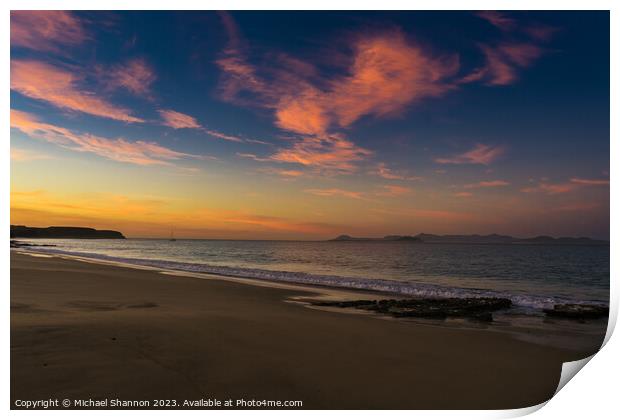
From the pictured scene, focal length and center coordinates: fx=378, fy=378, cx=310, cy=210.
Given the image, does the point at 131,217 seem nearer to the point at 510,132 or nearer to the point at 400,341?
the point at 400,341

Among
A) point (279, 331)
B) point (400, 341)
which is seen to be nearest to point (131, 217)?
point (279, 331)

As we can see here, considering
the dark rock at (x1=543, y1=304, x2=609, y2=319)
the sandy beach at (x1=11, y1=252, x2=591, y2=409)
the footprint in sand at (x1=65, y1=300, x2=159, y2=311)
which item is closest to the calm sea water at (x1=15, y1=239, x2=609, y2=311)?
the dark rock at (x1=543, y1=304, x2=609, y2=319)

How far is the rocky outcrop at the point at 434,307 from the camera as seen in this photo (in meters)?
8.54

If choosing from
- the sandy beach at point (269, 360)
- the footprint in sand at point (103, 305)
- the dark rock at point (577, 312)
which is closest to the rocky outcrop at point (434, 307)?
the dark rock at point (577, 312)

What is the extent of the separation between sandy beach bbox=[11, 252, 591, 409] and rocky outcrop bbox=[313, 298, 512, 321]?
4.19ft

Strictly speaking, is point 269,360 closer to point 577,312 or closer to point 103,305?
point 103,305

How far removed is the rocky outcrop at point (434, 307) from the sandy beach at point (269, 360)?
1.28m

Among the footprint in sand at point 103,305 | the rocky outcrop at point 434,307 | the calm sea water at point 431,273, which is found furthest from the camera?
the calm sea water at point 431,273

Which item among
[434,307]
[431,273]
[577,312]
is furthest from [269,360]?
[431,273]

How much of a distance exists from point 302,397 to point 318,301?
6.50 m

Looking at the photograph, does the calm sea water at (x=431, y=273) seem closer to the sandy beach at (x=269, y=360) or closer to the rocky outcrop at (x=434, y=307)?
the rocky outcrop at (x=434, y=307)

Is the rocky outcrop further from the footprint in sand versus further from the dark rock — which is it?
the footprint in sand

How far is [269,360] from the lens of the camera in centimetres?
484

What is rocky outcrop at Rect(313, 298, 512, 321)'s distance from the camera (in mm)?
8539
